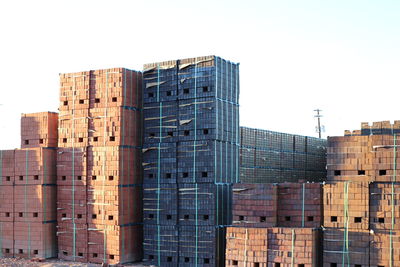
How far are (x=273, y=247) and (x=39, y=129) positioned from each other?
8172 millimetres

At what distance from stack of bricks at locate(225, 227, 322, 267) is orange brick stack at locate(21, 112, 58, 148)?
6671mm

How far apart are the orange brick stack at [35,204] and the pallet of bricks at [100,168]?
0.49 m

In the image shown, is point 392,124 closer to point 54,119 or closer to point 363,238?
point 363,238

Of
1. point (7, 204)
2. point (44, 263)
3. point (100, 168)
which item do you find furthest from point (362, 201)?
point (7, 204)

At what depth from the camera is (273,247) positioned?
39.8 ft

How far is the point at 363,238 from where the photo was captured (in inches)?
456

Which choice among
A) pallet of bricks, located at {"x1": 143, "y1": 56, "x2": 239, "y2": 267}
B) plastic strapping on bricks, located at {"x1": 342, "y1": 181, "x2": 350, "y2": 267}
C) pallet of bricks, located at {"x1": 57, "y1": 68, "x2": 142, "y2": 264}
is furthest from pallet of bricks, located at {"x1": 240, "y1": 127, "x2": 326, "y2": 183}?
plastic strapping on bricks, located at {"x1": 342, "y1": 181, "x2": 350, "y2": 267}

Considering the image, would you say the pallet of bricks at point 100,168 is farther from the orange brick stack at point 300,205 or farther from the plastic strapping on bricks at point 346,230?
the plastic strapping on bricks at point 346,230

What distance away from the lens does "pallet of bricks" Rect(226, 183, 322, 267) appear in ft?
39.1

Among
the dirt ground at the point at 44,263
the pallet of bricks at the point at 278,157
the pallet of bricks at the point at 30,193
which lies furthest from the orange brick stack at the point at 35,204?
the pallet of bricks at the point at 278,157

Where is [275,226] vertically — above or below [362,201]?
below

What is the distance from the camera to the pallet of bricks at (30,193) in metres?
16.0

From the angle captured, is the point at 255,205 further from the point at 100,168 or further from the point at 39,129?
the point at 39,129

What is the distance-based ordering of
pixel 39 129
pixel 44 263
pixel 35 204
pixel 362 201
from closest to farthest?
pixel 362 201 → pixel 44 263 → pixel 35 204 → pixel 39 129
